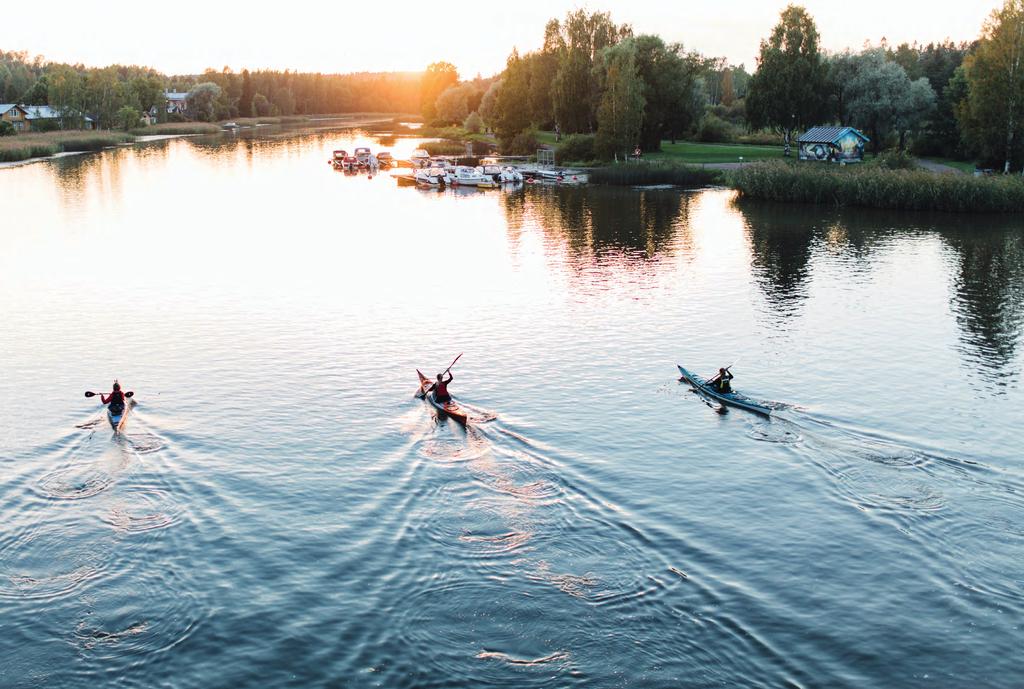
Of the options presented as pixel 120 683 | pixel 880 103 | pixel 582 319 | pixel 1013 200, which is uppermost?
pixel 880 103

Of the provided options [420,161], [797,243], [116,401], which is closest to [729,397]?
[116,401]

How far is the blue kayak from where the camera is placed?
46781 millimetres

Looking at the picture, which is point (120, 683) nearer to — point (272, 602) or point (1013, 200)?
point (272, 602)

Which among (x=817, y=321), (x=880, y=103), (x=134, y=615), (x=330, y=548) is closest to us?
(x=134, y=615)

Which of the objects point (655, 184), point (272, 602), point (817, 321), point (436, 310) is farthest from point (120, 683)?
point (655, 184)

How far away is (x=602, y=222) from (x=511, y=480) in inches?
3037

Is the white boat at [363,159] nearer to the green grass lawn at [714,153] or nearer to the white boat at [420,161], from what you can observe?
the white boat at [420,161]

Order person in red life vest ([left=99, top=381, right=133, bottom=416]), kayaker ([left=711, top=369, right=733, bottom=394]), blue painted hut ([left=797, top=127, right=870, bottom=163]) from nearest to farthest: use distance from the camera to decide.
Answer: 1. person in red life vest ([left=99, top=381, right=133, bottom=416])
2. kayaker ([left=711, top=369, right=733, bottom=394])
3. blue painted hut ([left=797, top=127, right=870, bottom=163])

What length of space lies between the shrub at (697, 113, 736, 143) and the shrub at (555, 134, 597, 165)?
90.6 ft

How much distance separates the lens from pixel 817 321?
6600cm

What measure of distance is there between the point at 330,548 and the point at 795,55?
135022mm

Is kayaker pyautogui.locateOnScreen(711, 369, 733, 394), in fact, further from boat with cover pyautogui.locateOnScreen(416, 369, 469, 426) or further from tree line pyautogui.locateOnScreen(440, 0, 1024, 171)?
tree line pyautogui.locateOnScreen(440, 0, 1024, 171)

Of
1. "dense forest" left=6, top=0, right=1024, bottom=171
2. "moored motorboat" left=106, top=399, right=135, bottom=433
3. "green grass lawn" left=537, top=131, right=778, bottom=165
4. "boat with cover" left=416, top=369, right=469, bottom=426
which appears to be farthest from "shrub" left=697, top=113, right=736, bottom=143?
"moored motorboat" left=106, top=399, right=135, bottom=433

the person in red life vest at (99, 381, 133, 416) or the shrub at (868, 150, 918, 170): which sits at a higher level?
the shrub at (868, 150, 918, 170)
